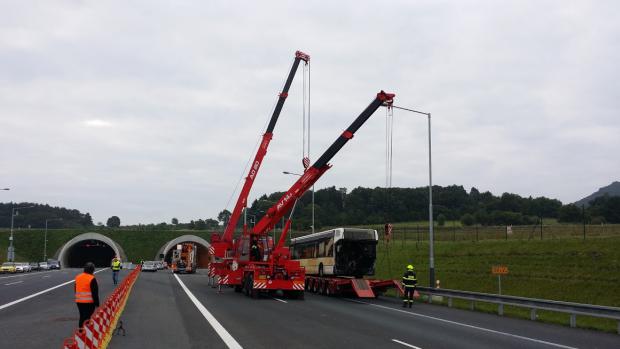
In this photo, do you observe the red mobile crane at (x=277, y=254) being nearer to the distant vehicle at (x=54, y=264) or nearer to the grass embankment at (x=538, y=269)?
the grass embankment at (x=538, y=269)

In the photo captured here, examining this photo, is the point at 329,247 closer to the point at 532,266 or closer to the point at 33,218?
the point at 532,266

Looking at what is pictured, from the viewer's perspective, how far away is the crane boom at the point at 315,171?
25.2 m

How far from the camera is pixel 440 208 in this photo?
107m

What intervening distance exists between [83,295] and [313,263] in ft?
71.6

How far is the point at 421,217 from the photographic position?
3639 inches

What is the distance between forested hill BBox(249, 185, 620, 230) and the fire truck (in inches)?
641

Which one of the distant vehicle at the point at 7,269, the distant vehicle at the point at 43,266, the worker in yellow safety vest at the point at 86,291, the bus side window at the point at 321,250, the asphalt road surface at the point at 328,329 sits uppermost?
the bus side window at the point at 321,250

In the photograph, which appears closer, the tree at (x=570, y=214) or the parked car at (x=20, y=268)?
the parked car at (x=20, y=268)

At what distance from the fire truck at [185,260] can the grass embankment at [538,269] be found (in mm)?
26291

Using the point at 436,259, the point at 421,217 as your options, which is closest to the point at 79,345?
the point at 436,259

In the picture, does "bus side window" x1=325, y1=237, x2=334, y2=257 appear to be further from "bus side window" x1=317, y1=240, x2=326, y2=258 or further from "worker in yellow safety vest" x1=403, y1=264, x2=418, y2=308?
"worker in yellow safety vest" x1=403, y1=264, x2=418, y2=308

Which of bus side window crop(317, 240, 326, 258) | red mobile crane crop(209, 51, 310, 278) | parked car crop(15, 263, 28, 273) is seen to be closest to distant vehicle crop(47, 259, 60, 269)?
parked car crop(15, 263, 28, 273)

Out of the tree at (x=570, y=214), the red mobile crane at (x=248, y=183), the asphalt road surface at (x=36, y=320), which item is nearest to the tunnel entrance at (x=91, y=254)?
the red mobile crane at (x=248, y=183)

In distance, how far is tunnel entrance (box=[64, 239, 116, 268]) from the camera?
→ 3746 inches
